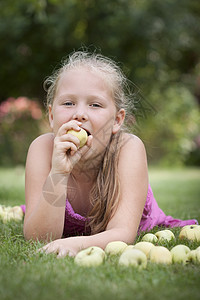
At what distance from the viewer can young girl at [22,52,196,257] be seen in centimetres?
221

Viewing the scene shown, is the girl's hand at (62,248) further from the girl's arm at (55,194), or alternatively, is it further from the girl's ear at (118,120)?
the girl's ear at (118,120)

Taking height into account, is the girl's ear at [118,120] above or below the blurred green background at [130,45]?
below

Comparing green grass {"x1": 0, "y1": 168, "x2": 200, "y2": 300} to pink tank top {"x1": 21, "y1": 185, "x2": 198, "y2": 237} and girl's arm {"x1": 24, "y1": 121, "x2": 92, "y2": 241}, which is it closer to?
girl's arm {"x1": 24, "y1": 121, "x2": 92, "y2": 241}

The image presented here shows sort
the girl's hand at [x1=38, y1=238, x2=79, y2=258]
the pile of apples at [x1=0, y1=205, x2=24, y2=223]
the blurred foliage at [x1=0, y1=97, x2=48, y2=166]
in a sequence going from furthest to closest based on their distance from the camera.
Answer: the blurred foliage at [x1=0, y1=97, x2=48, y2=166] < the pile of apples at [x1=0, y1=205, x2=24, y2=223] < the girl's hand at [x1=38, y1=238, x2=79, y2=258]

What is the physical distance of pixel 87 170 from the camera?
8.64 feet

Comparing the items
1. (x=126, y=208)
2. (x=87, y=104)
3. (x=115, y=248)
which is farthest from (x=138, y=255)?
(x=87, y=104)

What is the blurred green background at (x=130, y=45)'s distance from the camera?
1148 cm

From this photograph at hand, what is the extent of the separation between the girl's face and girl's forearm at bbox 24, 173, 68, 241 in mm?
350

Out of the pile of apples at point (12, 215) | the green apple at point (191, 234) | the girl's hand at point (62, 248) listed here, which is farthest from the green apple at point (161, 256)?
the pile of apples at point (12, 215)

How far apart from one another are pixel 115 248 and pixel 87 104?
0.88m

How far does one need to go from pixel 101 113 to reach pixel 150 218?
3.00ft

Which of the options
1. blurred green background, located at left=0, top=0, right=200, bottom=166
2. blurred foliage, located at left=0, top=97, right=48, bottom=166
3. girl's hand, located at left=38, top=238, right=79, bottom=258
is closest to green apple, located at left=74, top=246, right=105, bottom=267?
girl's hand, located at left=38, top=238, right=79, bottom=258

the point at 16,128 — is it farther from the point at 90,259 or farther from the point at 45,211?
the point at 90,259

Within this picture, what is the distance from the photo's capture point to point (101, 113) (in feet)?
8.01
